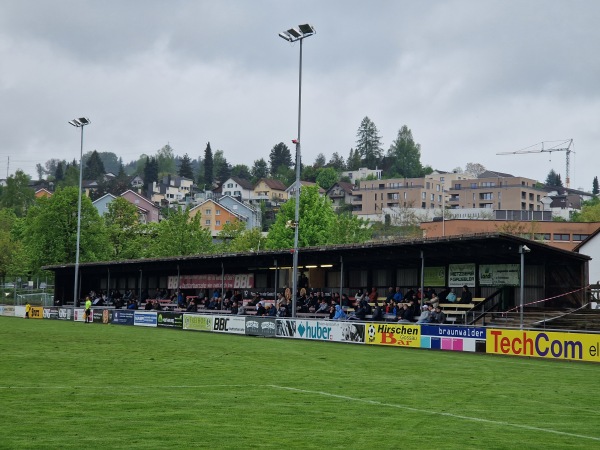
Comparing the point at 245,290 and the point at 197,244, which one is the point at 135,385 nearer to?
the point at 245,290

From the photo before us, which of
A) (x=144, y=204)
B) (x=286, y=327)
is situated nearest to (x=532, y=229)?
(x=286, y=327)

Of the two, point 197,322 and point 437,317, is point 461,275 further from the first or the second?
point 197,322

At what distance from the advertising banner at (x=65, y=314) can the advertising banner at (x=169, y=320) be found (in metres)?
14.7

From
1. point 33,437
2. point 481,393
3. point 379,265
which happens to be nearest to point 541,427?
point 481,393

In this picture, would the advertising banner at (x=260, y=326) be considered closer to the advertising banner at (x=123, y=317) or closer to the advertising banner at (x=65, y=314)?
the advertising banner at (x=123, y=317)

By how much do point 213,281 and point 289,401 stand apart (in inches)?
1812

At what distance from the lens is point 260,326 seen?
42312mm

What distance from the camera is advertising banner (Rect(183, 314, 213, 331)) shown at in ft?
152

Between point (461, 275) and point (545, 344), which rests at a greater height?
point (461, 275)

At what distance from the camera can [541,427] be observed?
13.9 meters

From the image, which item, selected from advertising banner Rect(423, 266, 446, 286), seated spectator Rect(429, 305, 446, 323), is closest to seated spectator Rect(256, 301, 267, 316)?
advertising banner Rect(423, 266, 446, 286)

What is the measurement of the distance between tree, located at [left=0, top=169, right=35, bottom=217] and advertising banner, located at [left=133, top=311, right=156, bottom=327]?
4257 inches

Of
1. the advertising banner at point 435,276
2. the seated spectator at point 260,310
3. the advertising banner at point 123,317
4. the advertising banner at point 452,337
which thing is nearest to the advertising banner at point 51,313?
the advertising banner at point 123,317

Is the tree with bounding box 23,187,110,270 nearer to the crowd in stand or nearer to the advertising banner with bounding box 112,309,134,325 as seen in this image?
the crowd in stand
